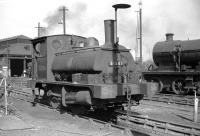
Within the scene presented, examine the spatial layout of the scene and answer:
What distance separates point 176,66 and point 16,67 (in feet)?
106

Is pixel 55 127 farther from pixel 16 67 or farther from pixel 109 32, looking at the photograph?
pixel 16 67

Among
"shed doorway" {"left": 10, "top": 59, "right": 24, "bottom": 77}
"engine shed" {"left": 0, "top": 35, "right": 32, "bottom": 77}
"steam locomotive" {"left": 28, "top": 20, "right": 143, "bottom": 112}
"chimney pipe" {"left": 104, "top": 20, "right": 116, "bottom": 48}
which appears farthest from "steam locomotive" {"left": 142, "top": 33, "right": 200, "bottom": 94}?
"shed doorway" {"left": 10, "top": 59, "right": 24, "bottom": 77}

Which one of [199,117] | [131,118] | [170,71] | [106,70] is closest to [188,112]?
[199,117]

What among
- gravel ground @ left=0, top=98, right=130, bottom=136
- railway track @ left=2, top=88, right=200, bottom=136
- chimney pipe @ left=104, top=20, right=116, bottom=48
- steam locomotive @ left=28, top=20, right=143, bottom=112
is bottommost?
gravel ground @ left=0, top=98, right=130, bottom=136

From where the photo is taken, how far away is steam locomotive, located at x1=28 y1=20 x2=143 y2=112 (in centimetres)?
873

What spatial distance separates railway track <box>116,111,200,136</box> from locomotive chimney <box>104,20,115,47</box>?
2492mm

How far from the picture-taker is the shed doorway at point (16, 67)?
1698 inches

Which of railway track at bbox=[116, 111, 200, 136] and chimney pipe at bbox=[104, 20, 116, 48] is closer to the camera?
railway track at bbox=[116, 111, 200, 136]

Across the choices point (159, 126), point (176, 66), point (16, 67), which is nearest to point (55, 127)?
point (159, 126)

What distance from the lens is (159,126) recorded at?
777cm

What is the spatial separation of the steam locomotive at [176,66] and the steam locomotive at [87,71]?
20.5 feet

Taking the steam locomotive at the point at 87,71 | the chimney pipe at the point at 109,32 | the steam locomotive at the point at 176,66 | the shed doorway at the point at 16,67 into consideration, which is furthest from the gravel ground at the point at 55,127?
the shed doorway at the point at 16,67

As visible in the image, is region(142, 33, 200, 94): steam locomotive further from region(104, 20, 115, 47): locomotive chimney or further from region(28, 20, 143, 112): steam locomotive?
region(104, 20, 115, 47): locomotive chimney

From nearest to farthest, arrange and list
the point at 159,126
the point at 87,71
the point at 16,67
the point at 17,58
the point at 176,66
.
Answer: the point at 159,126 < the point at 87,71 < the point at 176,66 < the point at 17,58 < the point at 16,67
